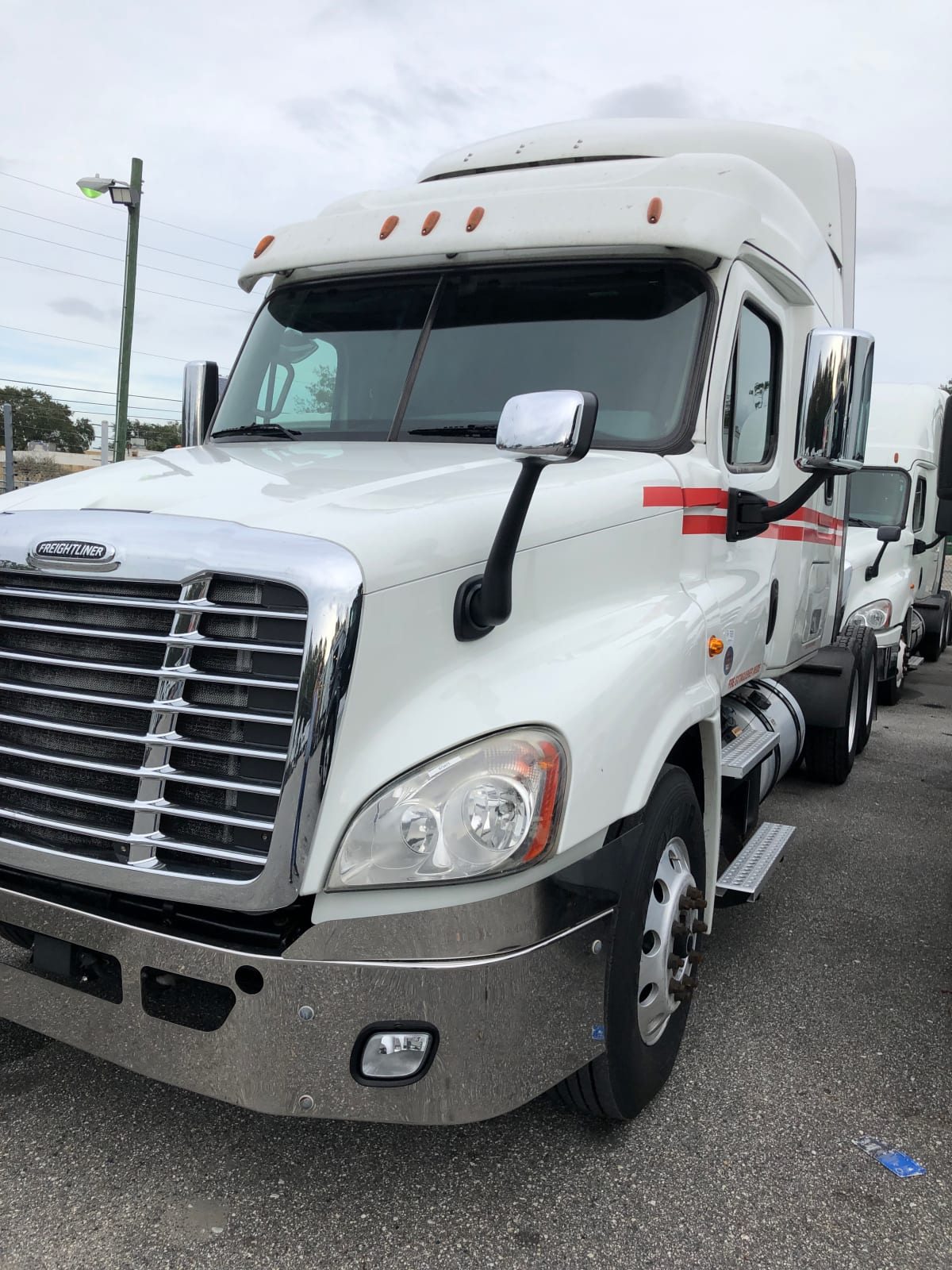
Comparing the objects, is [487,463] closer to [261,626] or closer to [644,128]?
[261,626]

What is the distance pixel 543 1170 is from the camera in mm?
2807

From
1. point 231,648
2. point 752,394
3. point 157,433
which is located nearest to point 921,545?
point 752,394

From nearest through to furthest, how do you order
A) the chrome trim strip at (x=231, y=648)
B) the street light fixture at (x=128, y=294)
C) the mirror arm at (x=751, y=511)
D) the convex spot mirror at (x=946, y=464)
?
the chrome trim strip at (x=231, y=648) < the mirror arm at (x=751, y=511) < the convex spot mirror at (x=946, y=464) < the street light fixture at (x=128, y=294)

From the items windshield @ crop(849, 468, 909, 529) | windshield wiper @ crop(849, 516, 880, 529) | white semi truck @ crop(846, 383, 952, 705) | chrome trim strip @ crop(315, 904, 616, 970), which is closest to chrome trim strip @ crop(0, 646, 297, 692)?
chrome trim strip @ crop(315, 904, 616, 970)

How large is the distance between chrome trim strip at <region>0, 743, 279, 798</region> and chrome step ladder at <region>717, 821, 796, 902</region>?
1.95 metres

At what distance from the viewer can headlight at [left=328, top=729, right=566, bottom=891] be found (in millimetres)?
2248

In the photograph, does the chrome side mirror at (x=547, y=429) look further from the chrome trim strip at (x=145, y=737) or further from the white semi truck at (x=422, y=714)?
the chrome trim strip at (x=145, y=737)

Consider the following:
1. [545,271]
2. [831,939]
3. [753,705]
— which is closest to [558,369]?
[545,271]

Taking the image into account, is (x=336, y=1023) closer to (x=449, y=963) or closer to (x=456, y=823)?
(x=449, y=963)

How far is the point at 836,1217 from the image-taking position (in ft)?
8.72

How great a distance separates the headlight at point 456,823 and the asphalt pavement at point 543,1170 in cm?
98

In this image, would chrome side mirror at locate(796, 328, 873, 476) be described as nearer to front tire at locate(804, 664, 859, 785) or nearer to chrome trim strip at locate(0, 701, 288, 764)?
chrome trim strip at locate(0, 701, 288, 764)

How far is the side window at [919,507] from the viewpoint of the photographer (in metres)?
11.2

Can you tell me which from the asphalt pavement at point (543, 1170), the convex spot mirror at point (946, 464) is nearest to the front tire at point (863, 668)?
the convex spot mirror at point (946, 464)
